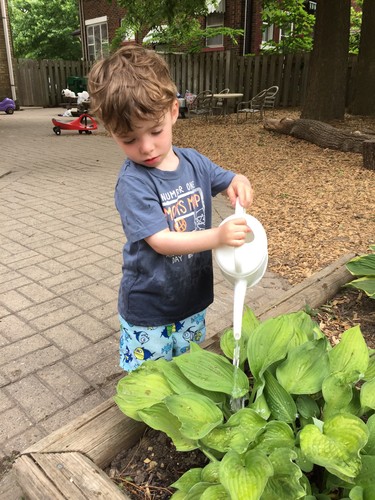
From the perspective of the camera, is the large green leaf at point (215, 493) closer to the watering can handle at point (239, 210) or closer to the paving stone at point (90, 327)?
the watering can handle at point (239, 210)

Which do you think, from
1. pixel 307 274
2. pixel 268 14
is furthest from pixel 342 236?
pixel 268 14

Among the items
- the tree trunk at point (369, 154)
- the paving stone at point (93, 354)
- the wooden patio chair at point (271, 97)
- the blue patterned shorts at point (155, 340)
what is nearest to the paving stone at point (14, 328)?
the paving stone at point (93, 354)

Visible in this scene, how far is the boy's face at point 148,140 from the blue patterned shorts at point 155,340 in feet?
2.18

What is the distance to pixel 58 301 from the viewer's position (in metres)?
3.29

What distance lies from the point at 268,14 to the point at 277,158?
10.8m

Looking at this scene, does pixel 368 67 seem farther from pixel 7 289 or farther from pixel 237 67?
pixel 7 289

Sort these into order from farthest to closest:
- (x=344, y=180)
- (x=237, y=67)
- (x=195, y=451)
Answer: (x=237, y=67) < (x=344, y=180) < (x=195, y=451)

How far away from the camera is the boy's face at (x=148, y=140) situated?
1.46m

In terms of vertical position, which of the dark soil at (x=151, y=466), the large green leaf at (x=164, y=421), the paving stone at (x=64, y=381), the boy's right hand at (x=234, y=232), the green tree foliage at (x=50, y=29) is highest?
the green tree foliage at (x=50, y=29)

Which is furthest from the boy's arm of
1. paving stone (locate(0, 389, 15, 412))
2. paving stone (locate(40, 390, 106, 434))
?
paving stone (locate(0, 389, 15, 412))

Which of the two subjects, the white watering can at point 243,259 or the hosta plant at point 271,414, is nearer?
the hosta plant at point 271,414

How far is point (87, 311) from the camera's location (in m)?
3.15

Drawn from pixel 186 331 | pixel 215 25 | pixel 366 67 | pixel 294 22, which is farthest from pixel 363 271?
→ pixel 215 25

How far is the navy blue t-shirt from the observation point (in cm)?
154
